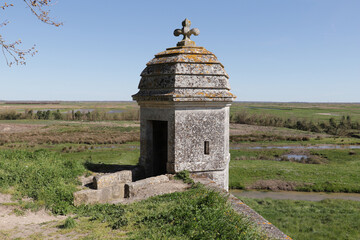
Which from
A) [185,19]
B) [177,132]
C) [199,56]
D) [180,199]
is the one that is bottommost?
[180,199]

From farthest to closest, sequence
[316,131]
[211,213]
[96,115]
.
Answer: [96,115] < [316,131] < [211,213]

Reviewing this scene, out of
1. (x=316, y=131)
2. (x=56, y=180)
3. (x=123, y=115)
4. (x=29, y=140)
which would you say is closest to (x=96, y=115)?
(x=123, y=115)

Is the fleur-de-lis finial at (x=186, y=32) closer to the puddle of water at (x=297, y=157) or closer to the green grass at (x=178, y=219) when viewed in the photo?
the green grass at (x=178, y=219)

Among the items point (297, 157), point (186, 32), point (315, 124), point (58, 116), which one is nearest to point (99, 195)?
point (186, 32)

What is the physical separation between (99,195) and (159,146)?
3.27 meters

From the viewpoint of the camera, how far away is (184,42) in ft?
24.9

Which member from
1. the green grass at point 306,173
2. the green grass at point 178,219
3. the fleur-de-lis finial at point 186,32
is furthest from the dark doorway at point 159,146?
the green grass at point 306,173

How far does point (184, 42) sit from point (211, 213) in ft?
16.2

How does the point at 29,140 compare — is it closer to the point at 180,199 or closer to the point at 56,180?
the point at 56,180

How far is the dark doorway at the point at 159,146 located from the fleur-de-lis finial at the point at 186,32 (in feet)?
9.13

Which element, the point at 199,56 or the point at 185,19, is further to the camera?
the point at 185,19

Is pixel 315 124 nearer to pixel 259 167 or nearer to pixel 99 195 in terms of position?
pixel 259 167

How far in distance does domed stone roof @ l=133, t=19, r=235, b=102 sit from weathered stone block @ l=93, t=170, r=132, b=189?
209 centimetres

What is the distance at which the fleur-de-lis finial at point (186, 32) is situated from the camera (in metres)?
7.62
